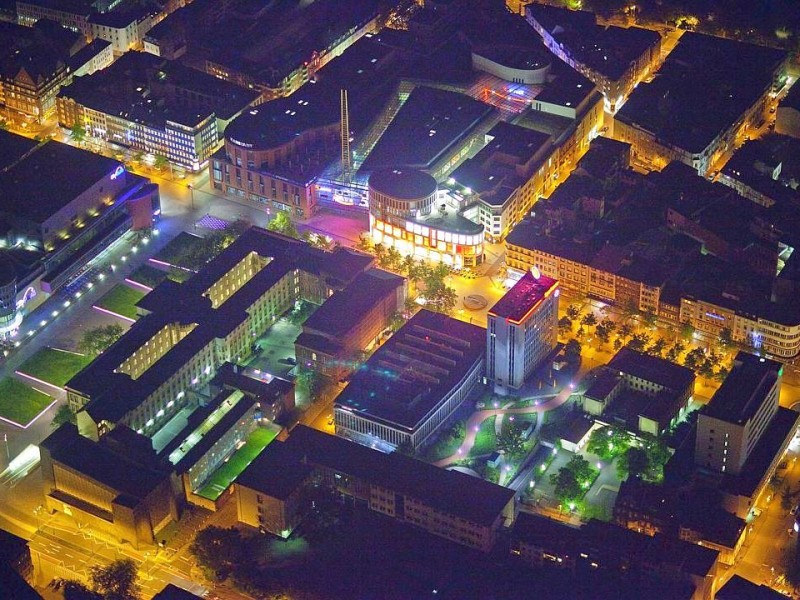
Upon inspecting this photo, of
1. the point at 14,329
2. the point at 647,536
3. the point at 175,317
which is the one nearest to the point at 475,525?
the point at 647,536

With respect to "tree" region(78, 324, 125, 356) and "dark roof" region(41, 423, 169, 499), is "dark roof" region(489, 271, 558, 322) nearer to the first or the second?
"dark roof" region(41, 423, 169, 499)

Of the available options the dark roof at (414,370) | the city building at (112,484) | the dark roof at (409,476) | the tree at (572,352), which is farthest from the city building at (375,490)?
the tree at (572,352)

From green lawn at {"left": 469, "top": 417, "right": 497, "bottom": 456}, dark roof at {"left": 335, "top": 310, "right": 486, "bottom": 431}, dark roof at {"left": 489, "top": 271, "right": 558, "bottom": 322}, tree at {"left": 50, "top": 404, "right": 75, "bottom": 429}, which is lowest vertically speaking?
green lawn at {"left": 469, "top": 417, "right": 497, "bottom": 456}

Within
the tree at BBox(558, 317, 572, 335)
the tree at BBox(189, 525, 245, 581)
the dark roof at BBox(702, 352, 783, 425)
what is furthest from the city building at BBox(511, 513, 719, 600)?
the tree at BBox(558, 317, 572, 335)

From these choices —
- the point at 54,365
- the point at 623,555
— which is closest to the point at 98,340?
the point at 54,365

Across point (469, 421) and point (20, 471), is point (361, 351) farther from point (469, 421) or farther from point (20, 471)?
point (20, 471)

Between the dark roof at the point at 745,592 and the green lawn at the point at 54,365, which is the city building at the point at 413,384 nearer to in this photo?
the green lawn at the point at 54,365

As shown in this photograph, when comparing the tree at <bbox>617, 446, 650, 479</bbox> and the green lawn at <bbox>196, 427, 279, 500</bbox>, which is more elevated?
the tree at <bbox>617, 446, 650, 479</bbox>
